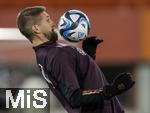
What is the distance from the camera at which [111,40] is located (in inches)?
364

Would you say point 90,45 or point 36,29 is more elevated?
point 36,29

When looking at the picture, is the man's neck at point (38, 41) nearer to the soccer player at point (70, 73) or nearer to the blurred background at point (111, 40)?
the soccer player at point (70, 73)

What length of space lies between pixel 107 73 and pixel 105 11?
151 centimetres

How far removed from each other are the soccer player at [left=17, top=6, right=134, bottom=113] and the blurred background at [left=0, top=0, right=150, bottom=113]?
4.54 m

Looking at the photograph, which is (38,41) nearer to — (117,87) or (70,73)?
(70,73)

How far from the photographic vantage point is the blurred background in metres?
8.30

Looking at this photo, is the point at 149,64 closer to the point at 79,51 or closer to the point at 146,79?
the point at 146,79

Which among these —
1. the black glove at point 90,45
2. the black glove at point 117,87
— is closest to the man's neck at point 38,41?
the black glove at point 90,45

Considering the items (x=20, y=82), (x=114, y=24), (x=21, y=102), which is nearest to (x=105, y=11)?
(x=114, y=24)

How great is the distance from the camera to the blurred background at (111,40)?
27.2ft

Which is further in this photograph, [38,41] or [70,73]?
[38,41]

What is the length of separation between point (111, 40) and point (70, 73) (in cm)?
622

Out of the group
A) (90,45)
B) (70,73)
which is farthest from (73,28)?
(70,73)

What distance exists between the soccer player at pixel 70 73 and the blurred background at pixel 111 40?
14.9 feet
